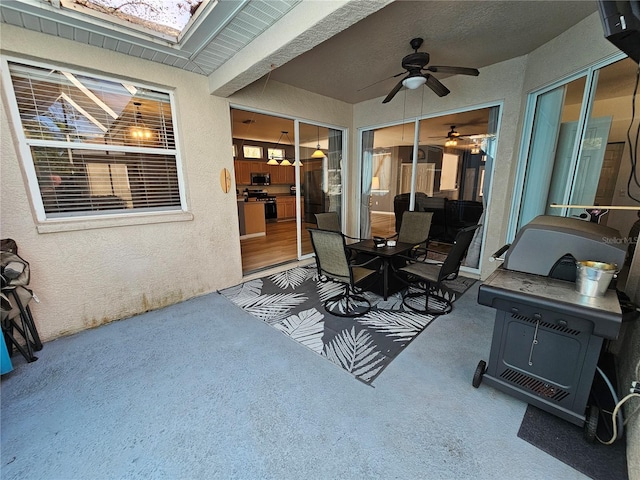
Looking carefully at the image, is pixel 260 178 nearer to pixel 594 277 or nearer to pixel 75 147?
pixel 75 147

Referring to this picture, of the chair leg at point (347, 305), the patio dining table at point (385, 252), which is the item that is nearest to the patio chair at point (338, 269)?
the chair leg at point (347, 305)

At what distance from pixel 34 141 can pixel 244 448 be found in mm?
2924

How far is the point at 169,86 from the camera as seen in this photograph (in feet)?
8.88

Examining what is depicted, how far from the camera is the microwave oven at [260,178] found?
8.41 meters

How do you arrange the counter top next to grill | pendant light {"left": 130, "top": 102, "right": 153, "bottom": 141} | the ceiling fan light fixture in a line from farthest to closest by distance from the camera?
pendant light {"left": 130, "top": 102, "right": 153, "bottom": 141}, the ceiling fan light fixture, the counter top next to grill

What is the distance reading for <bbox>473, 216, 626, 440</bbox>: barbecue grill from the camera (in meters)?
1.28

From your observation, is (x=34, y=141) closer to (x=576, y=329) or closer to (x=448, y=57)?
(x=576, y=329)

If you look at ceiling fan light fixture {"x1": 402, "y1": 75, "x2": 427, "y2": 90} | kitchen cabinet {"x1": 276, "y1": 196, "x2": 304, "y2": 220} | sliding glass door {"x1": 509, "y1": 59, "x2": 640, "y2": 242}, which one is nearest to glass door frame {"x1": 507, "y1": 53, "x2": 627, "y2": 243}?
sliding glass door {"x1": 509, "y1": 59, "x2": 640, "y2": 242}

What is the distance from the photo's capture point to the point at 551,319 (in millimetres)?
1324

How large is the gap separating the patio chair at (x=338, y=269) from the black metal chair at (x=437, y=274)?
19.2 inches

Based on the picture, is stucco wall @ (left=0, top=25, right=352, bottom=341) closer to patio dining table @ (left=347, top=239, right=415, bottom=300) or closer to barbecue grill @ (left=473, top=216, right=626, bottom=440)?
patio dining table @ (left=347, top=239, right=415, bottom=300)

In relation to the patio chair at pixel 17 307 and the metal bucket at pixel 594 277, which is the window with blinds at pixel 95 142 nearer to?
the patio chair at pixel 17 307

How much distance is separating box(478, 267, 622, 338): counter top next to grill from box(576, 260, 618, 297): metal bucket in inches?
1.4

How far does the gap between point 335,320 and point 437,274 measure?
45.7 inches
